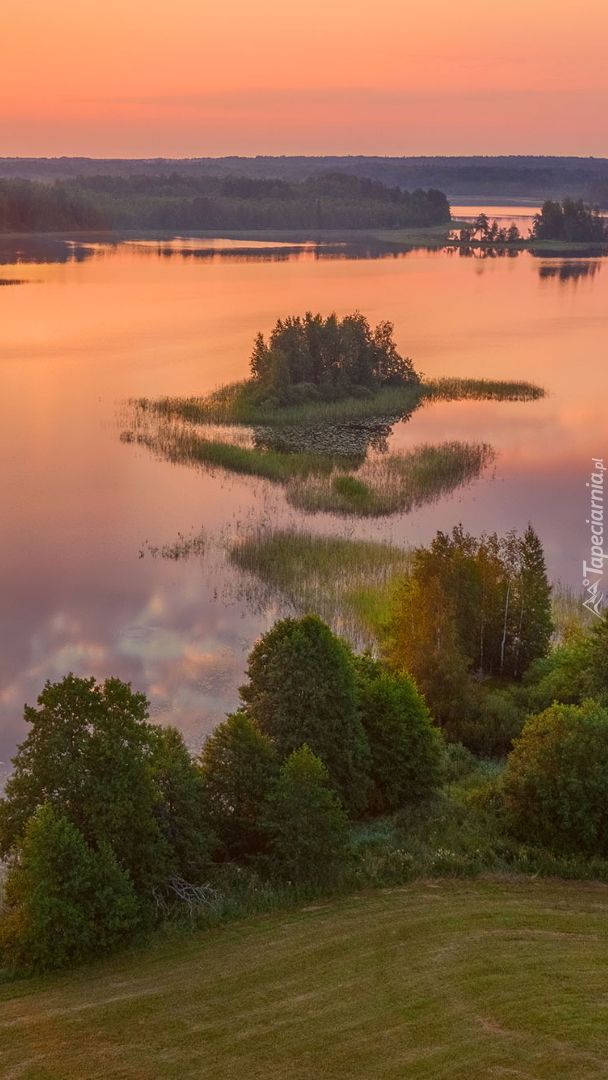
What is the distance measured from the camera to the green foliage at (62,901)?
21.4 meters

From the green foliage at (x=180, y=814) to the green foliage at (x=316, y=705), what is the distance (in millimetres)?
3908

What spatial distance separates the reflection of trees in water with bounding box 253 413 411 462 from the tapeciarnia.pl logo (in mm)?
13567

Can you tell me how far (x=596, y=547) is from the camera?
51.8m

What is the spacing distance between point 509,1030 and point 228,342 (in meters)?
89.0

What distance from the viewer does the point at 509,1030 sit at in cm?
1831

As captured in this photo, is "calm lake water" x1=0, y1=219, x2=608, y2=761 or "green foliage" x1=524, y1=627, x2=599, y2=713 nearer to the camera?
"green foliage" x1=524, y1=627, x2=599, y2=713

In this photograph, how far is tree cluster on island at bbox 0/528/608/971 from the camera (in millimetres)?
21938

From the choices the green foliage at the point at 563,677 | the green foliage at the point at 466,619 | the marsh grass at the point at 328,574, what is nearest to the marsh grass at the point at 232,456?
the marsh grass at the point at 328,574

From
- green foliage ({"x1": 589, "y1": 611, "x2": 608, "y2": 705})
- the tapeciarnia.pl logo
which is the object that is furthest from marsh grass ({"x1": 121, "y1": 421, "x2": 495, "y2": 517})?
green foliage ({"x1": 589, "y1": 611, "x2": 608, "y2": 705})

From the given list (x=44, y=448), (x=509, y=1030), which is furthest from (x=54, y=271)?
(x=509, y=1030)

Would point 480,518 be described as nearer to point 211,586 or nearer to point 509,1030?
point 211,586

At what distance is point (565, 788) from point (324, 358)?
61.0 m

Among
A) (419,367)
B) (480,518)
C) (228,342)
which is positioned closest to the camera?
(480,518)

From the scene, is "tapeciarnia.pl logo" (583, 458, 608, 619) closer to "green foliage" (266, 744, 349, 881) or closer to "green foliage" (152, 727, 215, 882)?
"green foliage" (266, 744, 349, 881)
